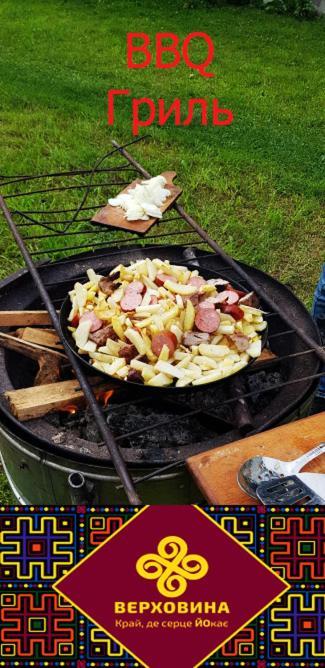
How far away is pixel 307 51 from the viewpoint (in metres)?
11.7

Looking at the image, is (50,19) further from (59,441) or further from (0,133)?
(59,441)

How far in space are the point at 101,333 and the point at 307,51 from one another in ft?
35.2

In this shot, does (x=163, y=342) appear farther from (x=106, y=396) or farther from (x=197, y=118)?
(x=197, y=118)

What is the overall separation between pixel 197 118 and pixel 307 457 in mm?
7426

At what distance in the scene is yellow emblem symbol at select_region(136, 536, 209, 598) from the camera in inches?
76.3

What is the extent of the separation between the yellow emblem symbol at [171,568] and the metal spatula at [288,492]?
0.30 meters

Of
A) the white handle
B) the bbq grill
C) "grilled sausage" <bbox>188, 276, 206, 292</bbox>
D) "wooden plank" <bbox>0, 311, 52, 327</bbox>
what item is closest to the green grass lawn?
the bbq grill

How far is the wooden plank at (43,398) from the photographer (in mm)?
2877

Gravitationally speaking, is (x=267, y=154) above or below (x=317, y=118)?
below

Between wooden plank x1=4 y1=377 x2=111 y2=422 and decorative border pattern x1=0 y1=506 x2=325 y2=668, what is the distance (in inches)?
31.8

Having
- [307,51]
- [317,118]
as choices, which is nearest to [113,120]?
[317,118]

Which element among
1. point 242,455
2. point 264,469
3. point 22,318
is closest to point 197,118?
point 22,318

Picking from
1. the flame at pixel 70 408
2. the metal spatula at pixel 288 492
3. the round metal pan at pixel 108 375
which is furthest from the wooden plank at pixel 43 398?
the metal spatula at pixel 288 492

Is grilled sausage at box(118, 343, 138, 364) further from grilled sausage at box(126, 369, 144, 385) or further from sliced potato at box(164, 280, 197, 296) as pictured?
sliced potato at box(164, 280, 197, 296)
